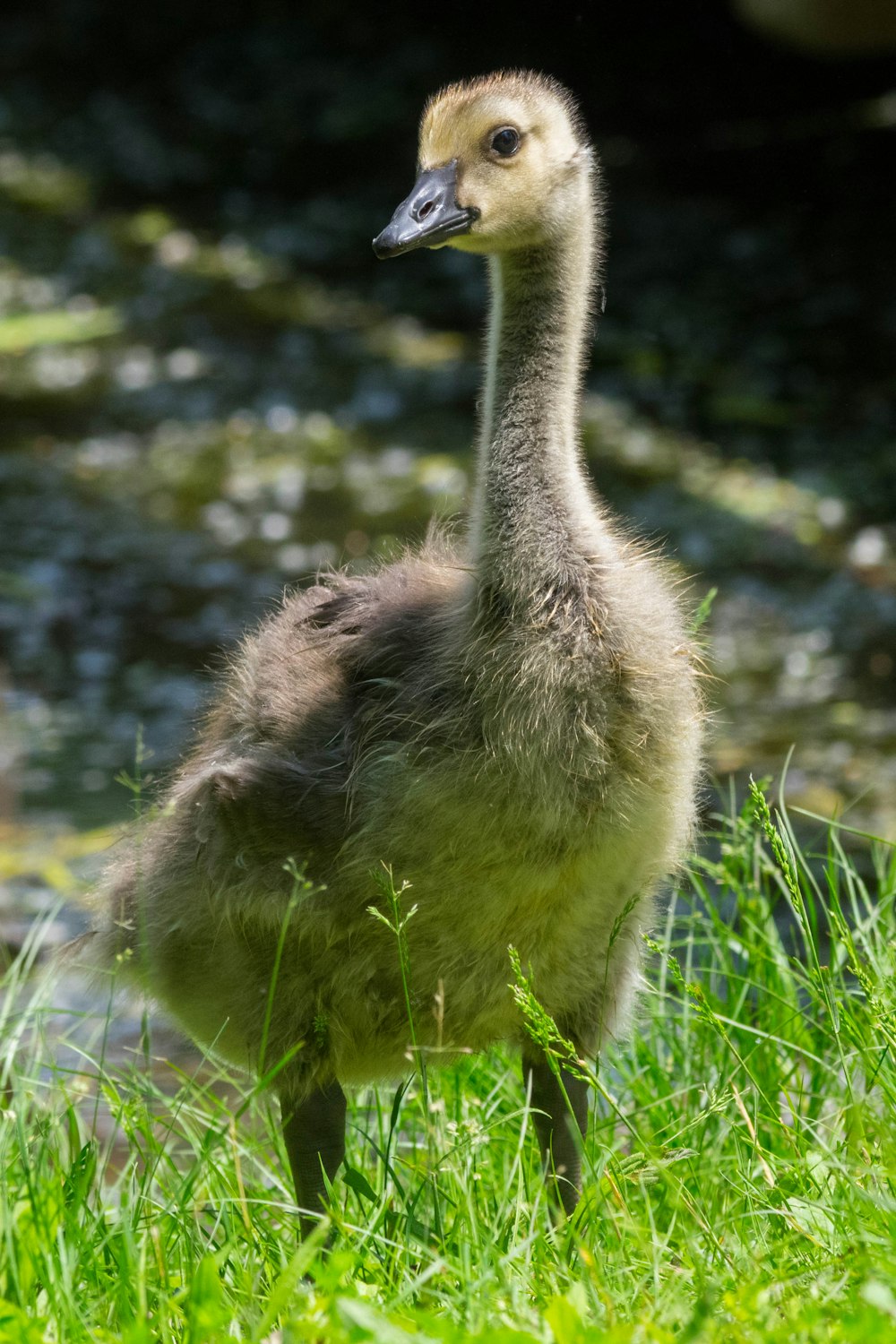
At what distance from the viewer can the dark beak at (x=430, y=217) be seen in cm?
333

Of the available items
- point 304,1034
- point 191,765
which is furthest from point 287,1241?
point 191,765

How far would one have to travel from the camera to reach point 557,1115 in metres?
3.77

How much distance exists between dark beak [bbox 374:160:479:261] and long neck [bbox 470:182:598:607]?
0.15 m

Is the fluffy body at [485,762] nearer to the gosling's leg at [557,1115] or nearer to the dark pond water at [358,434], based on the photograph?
the gosling's leg at [557,1115]

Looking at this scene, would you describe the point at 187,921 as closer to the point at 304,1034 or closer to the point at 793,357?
the point at 304,1034

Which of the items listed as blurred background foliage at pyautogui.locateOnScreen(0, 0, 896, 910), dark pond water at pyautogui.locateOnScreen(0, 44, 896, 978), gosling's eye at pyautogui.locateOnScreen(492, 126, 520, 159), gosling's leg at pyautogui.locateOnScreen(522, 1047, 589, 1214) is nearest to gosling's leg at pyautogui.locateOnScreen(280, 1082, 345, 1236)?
gosling's leg at pyautogui.locateOnScreen(522, 1047, 589, 1214)

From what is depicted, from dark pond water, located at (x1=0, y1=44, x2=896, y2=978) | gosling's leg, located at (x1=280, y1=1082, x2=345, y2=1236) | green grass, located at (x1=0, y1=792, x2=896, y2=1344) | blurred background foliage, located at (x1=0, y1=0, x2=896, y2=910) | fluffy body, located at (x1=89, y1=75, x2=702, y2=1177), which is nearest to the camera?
green grass, located at (x1=0, y1=792, x2=896, y2=1344)

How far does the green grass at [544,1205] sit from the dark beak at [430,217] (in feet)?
4.22

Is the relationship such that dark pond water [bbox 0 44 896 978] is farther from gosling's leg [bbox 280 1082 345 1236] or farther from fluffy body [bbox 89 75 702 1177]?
fluffy body [bbox 89 75 702 1177]

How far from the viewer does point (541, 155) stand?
137 inches

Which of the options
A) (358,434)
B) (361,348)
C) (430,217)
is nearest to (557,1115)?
(430,217)

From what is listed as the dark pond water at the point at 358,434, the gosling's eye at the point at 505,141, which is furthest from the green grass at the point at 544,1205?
the dark pond water at the point at 358,434

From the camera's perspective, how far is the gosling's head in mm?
3400

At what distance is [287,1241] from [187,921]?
2.32 feet
